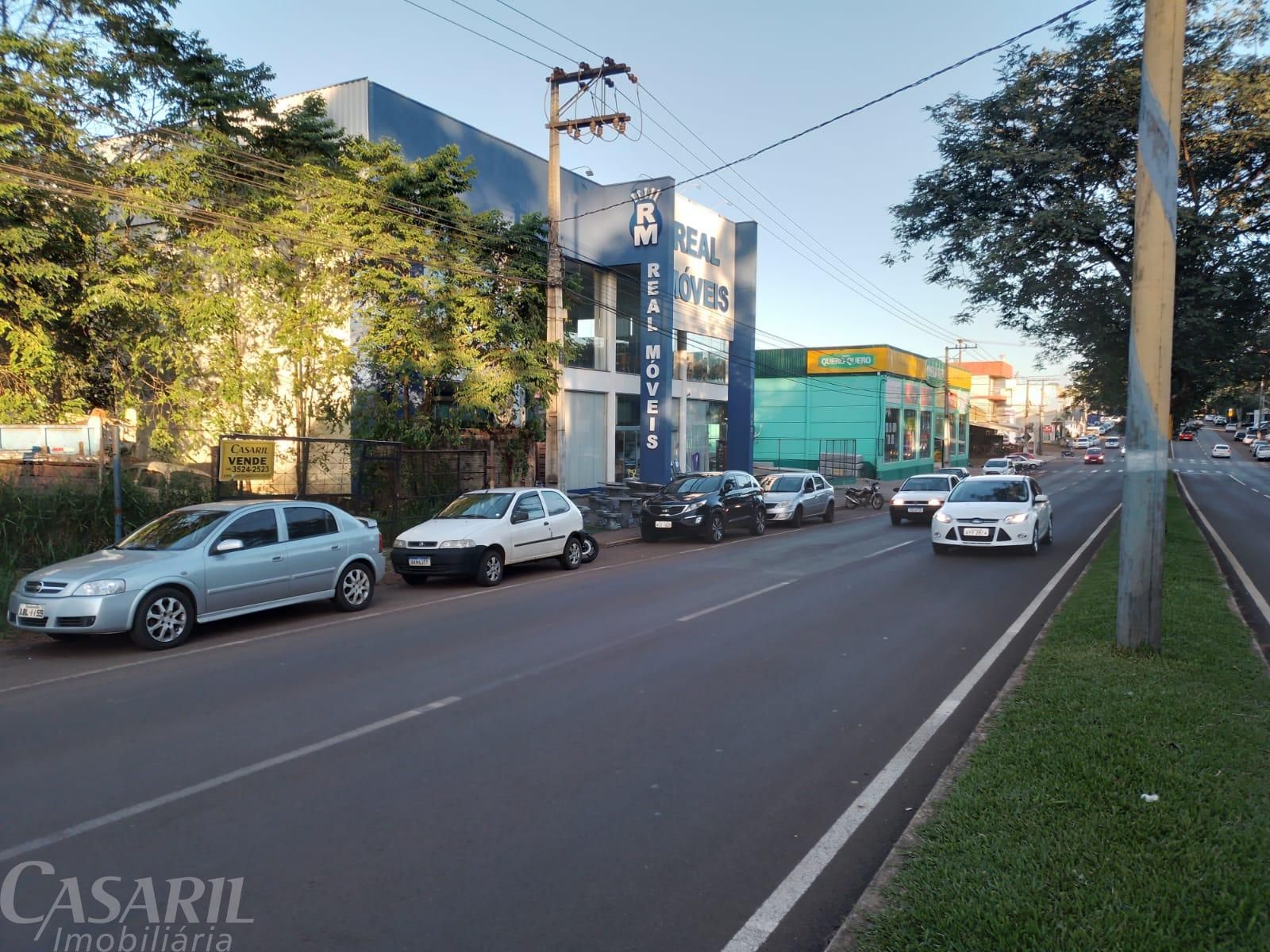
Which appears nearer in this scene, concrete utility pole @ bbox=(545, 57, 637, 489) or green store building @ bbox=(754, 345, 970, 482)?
concrete utility pole @ bbox=(545, 57, 637, 489)

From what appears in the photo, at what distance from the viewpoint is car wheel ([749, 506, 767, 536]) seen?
2222cm

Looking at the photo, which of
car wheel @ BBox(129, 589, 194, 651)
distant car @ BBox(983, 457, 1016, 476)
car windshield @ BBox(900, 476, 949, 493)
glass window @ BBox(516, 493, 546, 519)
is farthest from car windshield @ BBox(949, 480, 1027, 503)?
→ distant car @ BBox(983, 457, 1016, 476)

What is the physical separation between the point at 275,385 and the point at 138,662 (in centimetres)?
1010

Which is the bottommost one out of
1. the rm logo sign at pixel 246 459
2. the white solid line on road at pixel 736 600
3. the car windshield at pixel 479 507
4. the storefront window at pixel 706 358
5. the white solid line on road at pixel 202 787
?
the white solid line on road at pixel 736 600

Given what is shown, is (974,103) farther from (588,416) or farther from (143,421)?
(143,421)

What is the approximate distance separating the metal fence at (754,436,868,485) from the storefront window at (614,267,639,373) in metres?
18.9

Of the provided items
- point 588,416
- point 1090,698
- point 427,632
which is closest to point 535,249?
point 588,416

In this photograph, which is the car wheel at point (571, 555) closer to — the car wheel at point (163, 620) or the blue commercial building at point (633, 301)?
the car wheel at point (163, 620)

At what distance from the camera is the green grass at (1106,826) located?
3.40 metres

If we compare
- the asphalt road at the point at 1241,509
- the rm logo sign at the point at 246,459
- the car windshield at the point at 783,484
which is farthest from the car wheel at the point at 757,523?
the rm logo sign at the point at 246,459

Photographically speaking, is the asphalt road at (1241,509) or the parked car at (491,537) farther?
the parked car at (491,537)

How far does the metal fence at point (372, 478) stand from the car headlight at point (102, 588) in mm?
7880

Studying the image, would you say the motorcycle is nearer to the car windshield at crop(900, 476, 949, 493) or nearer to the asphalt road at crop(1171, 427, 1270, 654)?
the car windshield at crop(900, 476, 949, 493)

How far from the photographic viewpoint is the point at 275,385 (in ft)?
58.4
